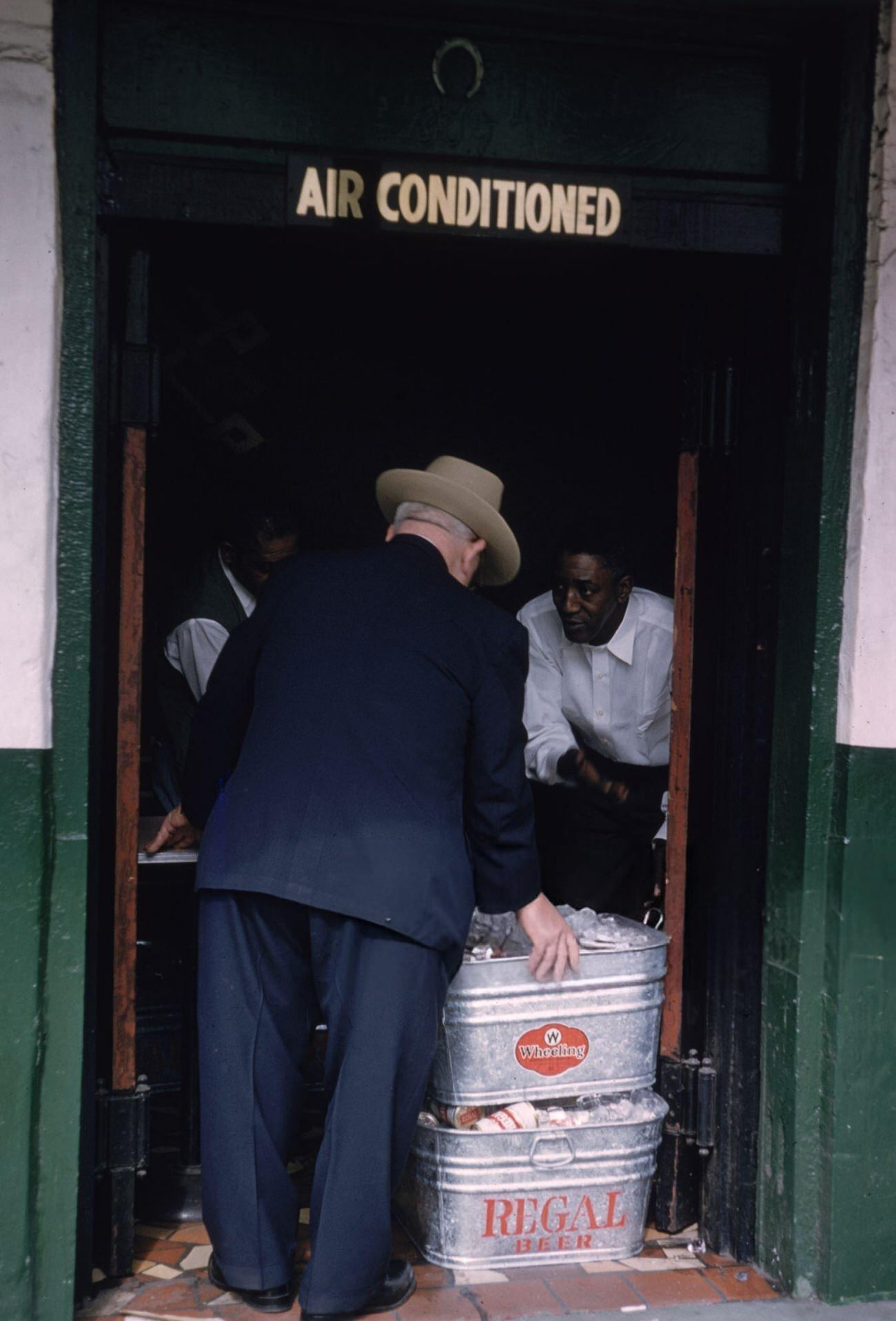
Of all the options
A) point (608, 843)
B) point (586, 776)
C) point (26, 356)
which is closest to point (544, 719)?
point (586, 776)

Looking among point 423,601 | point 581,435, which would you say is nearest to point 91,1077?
point 423,601

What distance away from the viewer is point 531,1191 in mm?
3531

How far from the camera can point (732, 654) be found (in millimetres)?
3641

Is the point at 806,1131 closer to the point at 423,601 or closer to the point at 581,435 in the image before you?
the point at 423,601

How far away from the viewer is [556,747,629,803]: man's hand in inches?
181

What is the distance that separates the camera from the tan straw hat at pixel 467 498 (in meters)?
3.35

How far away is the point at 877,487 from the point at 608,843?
217 centimetres

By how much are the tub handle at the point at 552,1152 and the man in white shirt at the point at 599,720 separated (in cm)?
141

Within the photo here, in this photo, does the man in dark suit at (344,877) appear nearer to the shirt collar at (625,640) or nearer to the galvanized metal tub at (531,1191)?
the galvanized metal tub at (531,1191)

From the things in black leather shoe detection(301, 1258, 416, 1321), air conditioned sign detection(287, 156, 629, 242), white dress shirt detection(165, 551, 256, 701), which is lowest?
black leather shoe detection(301, 1258, 416, 1321)

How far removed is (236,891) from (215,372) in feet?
9.48

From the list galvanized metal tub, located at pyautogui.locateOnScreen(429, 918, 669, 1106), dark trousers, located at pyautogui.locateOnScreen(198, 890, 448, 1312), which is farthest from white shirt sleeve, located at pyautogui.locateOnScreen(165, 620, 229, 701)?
galvanized metal tub, located at pyautogui.locateOnScreen(429, 918, 669, 1106)

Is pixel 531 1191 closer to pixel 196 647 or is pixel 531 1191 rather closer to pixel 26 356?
pixel 196 647

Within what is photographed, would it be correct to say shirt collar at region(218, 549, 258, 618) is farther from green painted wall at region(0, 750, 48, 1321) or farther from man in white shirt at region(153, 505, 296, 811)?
green painted wall at region(0, 750, 48, 1321)
